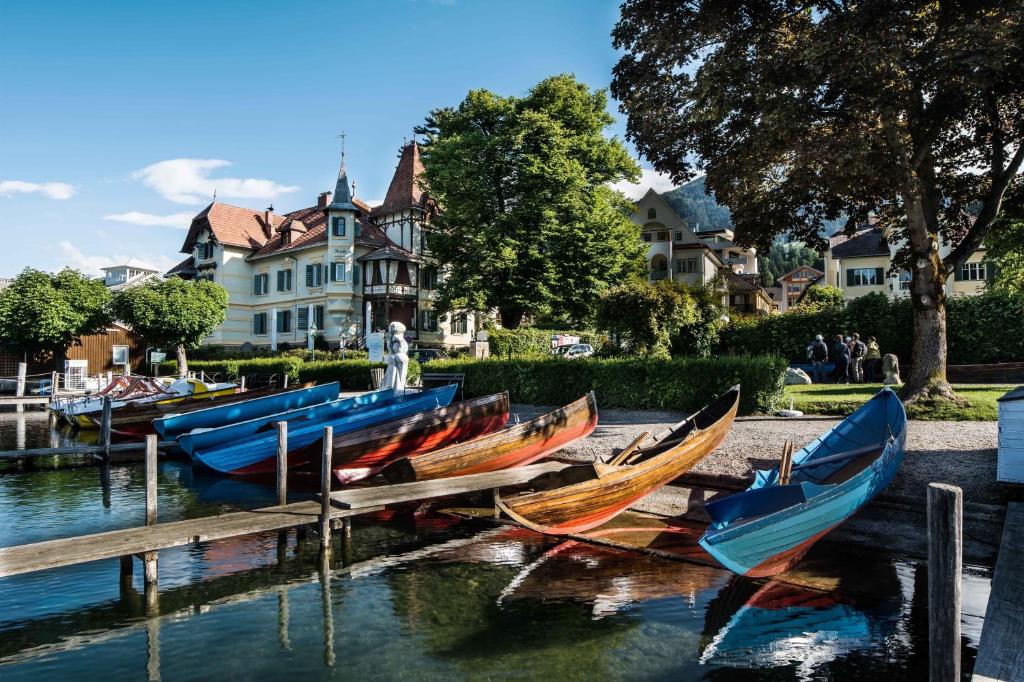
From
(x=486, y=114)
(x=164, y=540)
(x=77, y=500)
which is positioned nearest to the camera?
(x=164, y=540)

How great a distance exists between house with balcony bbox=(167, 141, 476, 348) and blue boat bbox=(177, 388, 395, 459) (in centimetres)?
2805

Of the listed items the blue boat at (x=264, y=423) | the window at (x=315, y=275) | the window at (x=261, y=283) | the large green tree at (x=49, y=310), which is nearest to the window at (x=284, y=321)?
the window at (x=261, y=283)

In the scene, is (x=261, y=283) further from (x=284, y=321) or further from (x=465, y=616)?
(x=465, y=616)

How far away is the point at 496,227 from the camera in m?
34.7

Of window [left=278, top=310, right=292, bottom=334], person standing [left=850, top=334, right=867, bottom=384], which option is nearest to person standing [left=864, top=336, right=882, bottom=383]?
person standing [left=850, top=334, right=867, bottom=384]

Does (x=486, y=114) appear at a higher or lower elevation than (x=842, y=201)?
higher

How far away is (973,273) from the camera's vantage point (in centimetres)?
5194

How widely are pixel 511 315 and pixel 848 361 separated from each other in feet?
57.2

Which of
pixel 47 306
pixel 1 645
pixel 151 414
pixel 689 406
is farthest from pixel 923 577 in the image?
pixel 47 306

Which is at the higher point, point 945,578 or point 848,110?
point 848,110

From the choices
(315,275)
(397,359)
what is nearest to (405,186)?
(315,275)

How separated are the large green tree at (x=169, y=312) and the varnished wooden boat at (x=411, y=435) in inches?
1175

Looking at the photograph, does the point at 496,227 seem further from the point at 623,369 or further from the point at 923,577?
the point at 923,577

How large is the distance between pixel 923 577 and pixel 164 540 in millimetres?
9346
